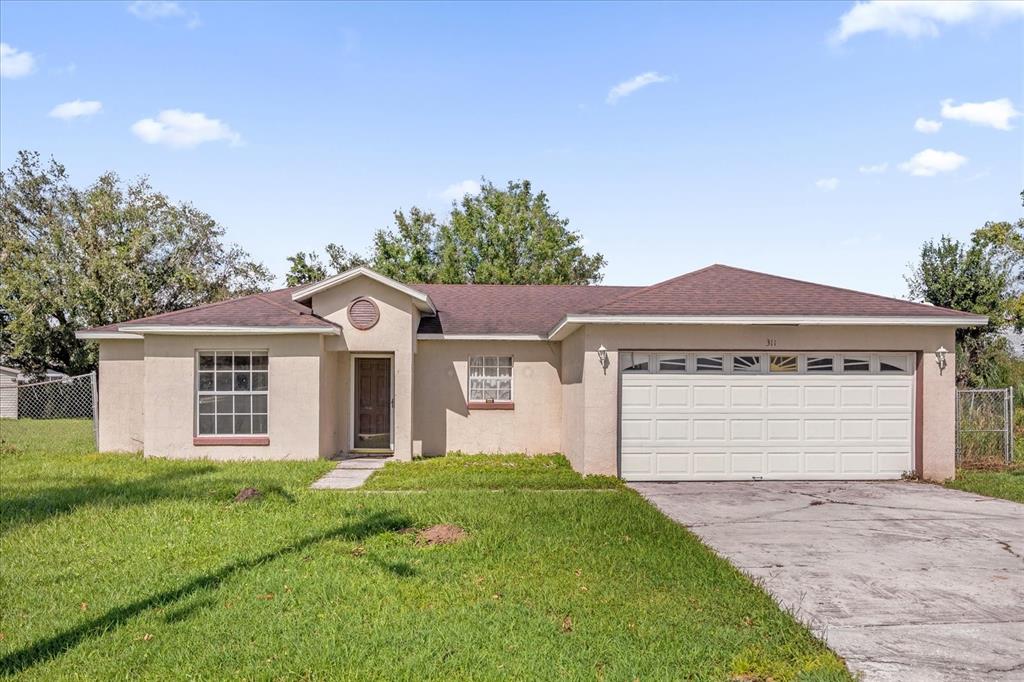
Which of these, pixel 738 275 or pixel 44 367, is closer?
pixel 738 275

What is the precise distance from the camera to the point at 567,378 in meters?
14.0

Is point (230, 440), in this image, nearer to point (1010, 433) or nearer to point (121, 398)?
point (121, 398)

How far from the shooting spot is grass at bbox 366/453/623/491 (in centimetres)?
1082

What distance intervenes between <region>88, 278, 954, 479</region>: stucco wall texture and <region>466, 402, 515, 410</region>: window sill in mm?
97

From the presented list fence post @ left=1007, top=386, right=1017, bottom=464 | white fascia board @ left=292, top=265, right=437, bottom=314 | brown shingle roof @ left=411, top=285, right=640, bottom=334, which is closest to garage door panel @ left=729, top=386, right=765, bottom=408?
brown shingle roof @ left=411, top=285, right=640, bottom=334

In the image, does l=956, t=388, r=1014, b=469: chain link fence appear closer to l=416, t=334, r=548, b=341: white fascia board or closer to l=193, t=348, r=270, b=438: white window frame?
l=416, t=334, r=548, b=341: white fascia board

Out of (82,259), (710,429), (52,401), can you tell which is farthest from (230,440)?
(82,259)

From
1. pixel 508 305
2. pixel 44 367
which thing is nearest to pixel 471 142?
pixel 508 305

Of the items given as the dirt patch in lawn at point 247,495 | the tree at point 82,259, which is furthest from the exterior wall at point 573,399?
the tree at point 82,259

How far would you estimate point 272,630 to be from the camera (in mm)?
4855

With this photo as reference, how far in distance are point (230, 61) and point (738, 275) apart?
10928mm

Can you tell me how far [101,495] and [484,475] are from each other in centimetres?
602

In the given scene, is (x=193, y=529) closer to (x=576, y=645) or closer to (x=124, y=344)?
(x=576, y=645)

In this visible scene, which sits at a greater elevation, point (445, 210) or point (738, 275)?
point (445, 210)
